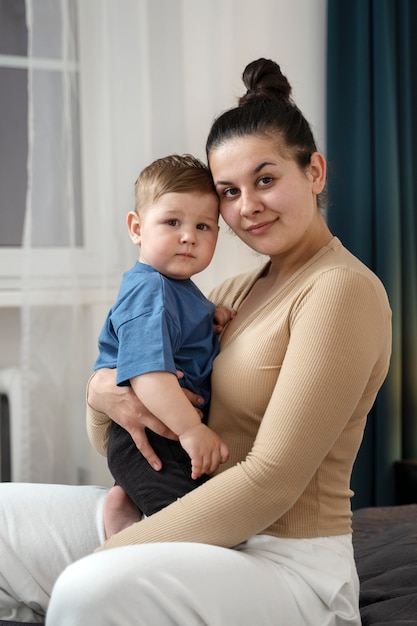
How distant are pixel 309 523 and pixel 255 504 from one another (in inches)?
5.8

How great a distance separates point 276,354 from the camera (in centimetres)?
147

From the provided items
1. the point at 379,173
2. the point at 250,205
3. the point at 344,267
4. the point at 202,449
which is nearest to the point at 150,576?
the point at 202,449

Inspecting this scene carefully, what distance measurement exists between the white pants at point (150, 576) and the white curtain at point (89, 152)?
93 centimetres

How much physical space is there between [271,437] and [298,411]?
60 mm

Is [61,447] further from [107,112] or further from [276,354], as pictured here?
[276,354]

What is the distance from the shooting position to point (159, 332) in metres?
1.49

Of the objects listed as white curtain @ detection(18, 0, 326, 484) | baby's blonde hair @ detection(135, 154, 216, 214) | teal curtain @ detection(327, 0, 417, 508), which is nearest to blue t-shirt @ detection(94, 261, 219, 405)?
baby's blonde hair @ detection(135, 154, 216, 214)

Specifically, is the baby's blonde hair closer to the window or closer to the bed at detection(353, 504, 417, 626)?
the bed at detection(353, 504, 417, 626)

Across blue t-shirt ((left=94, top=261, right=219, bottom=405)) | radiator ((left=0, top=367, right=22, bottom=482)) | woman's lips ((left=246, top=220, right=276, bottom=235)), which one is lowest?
radiator ((left=0, top=367, right=22, bottom=482))

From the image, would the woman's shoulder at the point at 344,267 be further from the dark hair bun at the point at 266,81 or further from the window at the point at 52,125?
the window at the point at 52,125

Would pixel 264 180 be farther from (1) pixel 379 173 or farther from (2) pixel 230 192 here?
(1) pixel 379 173

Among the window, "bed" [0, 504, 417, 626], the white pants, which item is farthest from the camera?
the window

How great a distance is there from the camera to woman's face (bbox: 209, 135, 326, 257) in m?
1.59

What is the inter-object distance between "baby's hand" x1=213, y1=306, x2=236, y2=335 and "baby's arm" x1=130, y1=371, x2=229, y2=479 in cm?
25
